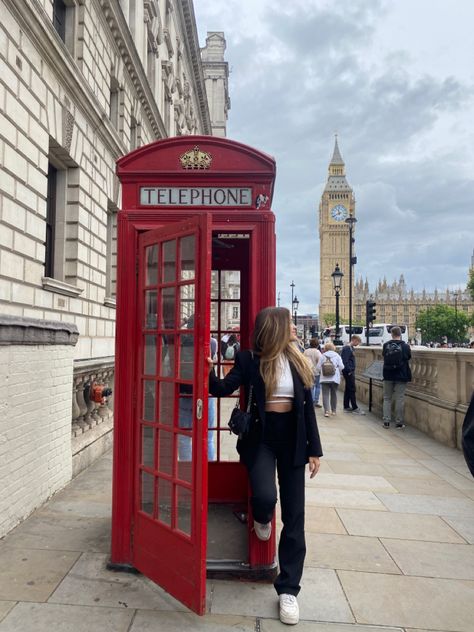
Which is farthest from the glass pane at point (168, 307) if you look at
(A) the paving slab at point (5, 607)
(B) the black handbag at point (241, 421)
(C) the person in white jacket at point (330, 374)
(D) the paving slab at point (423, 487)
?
(C) the person in white jacket at point (330, 374)

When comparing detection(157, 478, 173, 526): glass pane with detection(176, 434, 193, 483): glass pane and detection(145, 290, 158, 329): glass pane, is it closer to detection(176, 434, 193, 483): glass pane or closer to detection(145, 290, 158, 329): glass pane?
detection(176, 434, 193, 483): glass pane

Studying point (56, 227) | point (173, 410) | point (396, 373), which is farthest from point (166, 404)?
point (396, 373)

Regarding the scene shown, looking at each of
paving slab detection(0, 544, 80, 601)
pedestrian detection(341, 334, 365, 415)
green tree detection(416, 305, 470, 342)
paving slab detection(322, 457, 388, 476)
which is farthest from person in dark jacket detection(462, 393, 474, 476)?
green tree detection(416, 305, 470, 342)

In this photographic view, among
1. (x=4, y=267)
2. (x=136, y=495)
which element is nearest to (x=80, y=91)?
(x=4, y=267)

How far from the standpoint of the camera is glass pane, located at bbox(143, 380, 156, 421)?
139 inches

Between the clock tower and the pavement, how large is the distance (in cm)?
13203

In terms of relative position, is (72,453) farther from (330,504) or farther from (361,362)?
(361,362)

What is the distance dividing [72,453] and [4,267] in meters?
2.61

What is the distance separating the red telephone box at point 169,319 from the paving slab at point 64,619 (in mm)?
374

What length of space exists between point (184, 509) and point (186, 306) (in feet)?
4.36

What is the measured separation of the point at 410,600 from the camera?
332cm

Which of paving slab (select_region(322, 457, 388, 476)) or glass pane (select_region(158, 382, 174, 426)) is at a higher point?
glass pane (select_region(158, 382, 174, 426))

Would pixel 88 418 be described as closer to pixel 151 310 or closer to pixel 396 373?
pixel 151 310

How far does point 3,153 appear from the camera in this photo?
648cm
